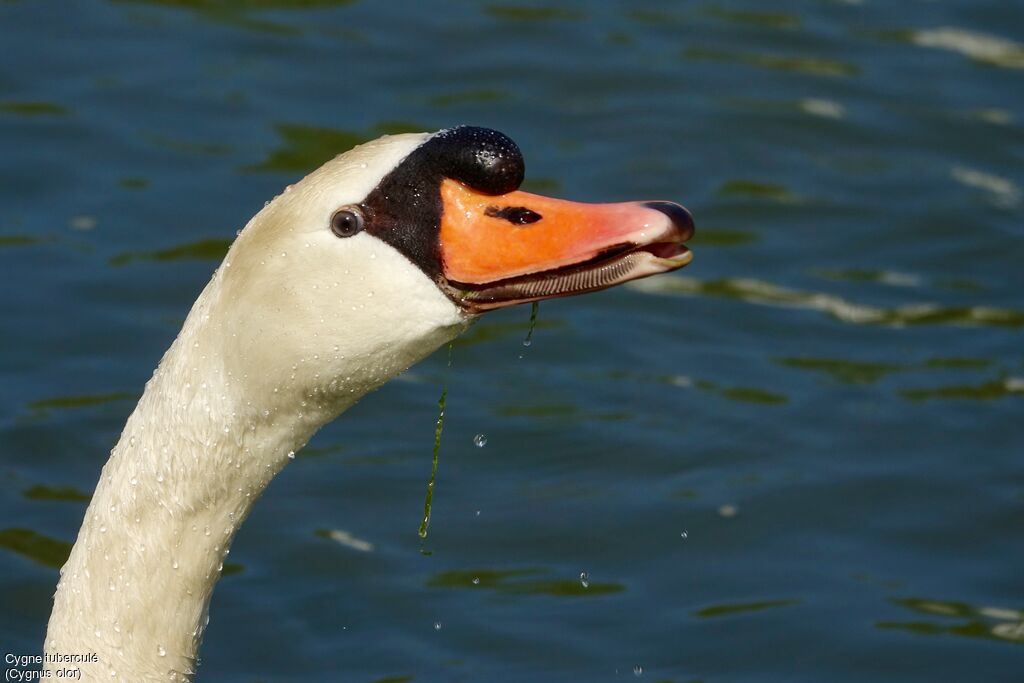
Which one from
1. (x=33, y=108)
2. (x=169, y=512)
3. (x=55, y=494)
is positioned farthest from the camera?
(x=33, y=108)

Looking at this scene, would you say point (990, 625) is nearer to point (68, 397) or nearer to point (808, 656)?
point (808, 656)

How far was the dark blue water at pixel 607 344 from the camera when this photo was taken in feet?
25.8

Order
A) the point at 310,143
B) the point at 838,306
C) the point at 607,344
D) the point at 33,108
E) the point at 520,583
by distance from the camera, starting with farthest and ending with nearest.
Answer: the point at 33,108, the point at 310,143, the point at 838,306, the point at 607,344, the point at 520,583

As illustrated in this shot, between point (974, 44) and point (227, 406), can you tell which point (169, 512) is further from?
point (974, 44)

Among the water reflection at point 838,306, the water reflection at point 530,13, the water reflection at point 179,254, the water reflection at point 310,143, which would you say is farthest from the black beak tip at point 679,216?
the water reflection at point 530,13

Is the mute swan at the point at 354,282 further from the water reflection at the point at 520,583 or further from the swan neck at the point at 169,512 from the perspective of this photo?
the water reflection at the point at 520,583

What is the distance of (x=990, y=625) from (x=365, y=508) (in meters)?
2.84

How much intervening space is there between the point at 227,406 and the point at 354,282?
0.54 meters

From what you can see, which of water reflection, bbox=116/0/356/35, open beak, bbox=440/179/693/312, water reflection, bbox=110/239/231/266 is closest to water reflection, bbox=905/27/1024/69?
water reflection, bbox=116/0/356/35

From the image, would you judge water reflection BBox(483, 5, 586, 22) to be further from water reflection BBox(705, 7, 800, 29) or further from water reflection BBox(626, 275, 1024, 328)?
water reflection BBox(626, 275, 1024, 328)

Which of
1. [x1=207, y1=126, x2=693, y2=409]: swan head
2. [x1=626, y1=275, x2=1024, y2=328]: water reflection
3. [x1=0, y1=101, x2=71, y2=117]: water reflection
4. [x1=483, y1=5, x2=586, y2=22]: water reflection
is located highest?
[x1=207, y1=126, x2=693, y2=409]: swan head

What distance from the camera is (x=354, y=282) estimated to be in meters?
5.19

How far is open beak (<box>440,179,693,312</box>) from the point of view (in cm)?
515

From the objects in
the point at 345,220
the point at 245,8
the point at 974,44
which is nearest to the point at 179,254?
the point at 245,8
